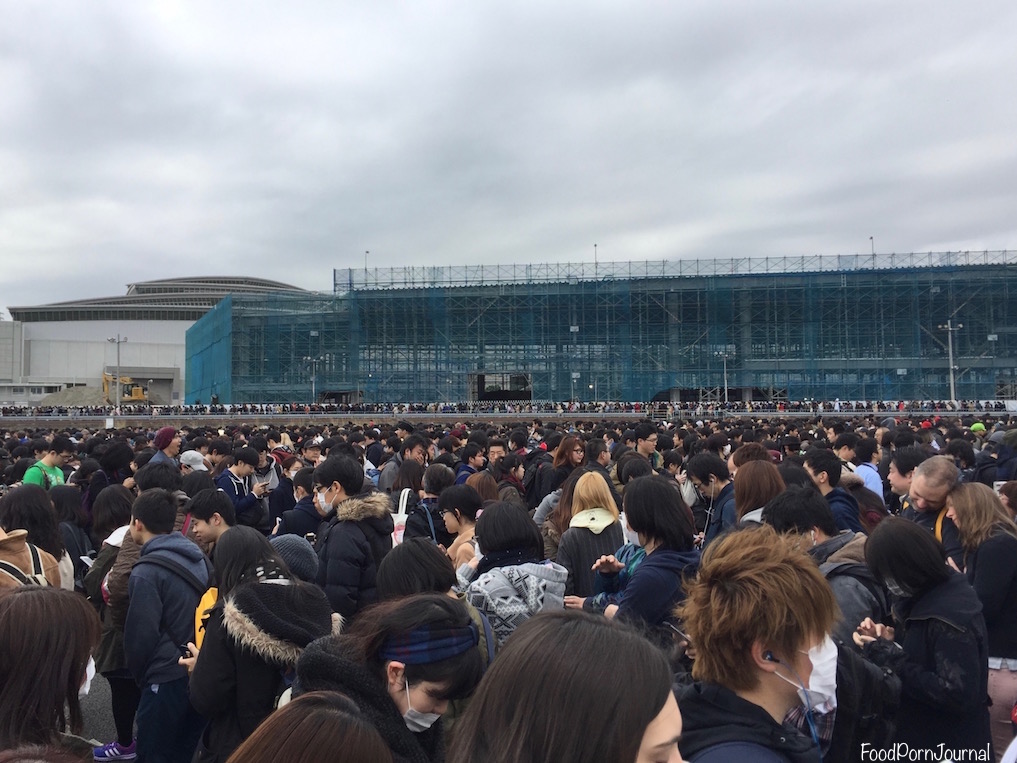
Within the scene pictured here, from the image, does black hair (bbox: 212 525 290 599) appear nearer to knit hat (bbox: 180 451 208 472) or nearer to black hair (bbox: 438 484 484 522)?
black hair (bbox: 438 484 484 522)

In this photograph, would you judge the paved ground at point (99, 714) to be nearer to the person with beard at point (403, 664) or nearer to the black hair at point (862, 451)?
the person with beard at point (403, 664)

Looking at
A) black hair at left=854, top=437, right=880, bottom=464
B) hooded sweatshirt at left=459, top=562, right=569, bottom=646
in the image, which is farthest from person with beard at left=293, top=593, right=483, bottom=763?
black hair at left=854, top=437, right=880, bottom=464

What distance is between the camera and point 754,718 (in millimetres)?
2021

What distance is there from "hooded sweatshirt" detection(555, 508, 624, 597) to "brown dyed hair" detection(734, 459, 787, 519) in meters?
0.95

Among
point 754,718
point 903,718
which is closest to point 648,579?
point 903,718

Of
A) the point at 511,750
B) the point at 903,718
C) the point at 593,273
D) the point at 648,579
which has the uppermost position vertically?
the point at 593,273

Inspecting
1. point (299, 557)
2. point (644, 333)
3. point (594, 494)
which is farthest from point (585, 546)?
point (644, 333)

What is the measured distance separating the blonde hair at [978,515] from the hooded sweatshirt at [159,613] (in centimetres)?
439

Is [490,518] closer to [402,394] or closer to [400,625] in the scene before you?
[400,625]

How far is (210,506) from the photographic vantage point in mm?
4922

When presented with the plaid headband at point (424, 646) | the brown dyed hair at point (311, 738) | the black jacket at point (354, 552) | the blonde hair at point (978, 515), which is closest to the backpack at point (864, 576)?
the blonde hair at point (978, 515)

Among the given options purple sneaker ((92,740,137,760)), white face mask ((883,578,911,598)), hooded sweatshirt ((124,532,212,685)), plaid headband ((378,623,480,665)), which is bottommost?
purple sneaker ((92,740,137,760))

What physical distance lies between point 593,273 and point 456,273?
11.9m

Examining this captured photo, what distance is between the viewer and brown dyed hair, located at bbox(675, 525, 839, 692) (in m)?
2.18
